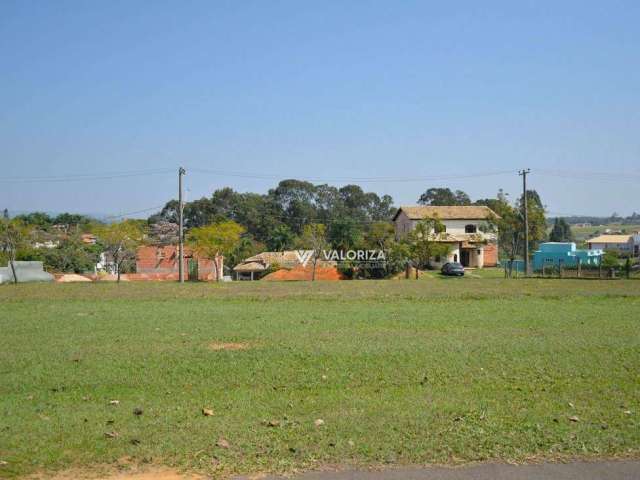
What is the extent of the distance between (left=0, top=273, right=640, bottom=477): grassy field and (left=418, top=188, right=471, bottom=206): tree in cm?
10914

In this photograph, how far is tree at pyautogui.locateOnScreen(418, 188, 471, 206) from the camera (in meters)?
125

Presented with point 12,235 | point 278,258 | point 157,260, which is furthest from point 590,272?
point 157,260

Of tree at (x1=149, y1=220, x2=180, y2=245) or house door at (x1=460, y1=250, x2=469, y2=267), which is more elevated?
tree at (x1=149, y1=220, x2=180, y2=245)

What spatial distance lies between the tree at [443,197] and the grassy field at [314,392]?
10914 centimetres

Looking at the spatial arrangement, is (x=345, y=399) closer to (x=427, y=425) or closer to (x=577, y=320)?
(x=427, y=425)

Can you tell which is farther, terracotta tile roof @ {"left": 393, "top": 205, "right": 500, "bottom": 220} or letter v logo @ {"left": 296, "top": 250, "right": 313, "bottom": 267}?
terracotta tile roof @ {"left": 393, "top": 205, "right": 500, "bottom": 220}

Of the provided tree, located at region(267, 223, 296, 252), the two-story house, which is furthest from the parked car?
tree, located at region(267, 223, 296, 252)

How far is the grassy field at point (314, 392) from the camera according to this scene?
22.2 feet

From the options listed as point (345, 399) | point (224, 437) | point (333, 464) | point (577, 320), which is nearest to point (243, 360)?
point (345, 399)

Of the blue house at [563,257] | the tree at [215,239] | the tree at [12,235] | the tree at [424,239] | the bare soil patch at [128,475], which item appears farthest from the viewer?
the blue house at [563,257]

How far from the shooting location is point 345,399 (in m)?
8.75

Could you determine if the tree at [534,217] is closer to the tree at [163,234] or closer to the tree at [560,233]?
the tree at [163,234]
